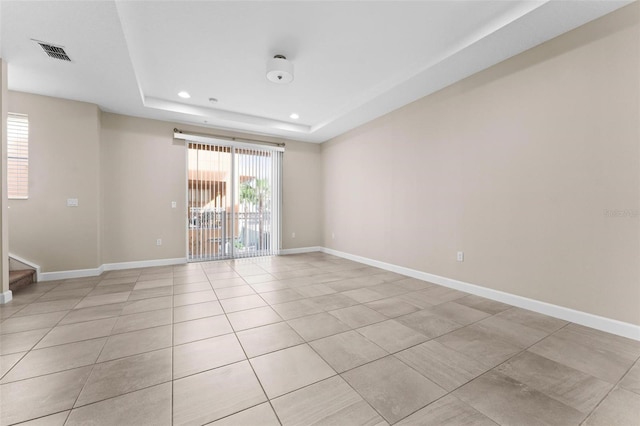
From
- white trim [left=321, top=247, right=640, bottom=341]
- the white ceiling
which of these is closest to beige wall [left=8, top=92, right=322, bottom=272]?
the white ceiling

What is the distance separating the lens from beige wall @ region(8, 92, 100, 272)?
3830 mm

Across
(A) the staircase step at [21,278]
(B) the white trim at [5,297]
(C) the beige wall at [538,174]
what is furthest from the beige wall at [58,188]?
(C) the beige wall at [538,174]

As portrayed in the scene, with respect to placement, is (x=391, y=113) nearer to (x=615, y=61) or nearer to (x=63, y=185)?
(x=615, y=61)

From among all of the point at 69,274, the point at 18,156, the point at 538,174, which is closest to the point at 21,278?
the point at 69,274

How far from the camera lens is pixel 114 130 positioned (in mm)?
4637

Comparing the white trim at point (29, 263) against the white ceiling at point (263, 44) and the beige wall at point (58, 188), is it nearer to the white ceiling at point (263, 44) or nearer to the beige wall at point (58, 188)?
the beige wall at point (58, 188)

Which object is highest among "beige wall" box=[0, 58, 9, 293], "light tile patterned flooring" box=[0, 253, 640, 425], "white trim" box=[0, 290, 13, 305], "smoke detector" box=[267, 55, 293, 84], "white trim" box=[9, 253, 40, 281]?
"smoke detector" box=[267, 55, 293, 84]

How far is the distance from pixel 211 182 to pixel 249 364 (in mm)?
4472

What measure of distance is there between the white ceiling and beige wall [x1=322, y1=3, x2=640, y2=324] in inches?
10.6

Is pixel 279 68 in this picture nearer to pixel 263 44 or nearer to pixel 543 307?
pixel 263 44

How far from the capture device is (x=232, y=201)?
225 inches

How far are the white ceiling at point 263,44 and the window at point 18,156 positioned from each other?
53 centimetres

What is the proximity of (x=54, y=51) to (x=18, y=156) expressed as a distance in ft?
6.75

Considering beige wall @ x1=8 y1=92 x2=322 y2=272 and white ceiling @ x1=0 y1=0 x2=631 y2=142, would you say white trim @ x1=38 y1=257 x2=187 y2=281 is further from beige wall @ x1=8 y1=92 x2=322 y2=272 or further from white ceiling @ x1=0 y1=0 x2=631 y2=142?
white ceiling @ x1=0 y1=0 x2=631 y2=142
